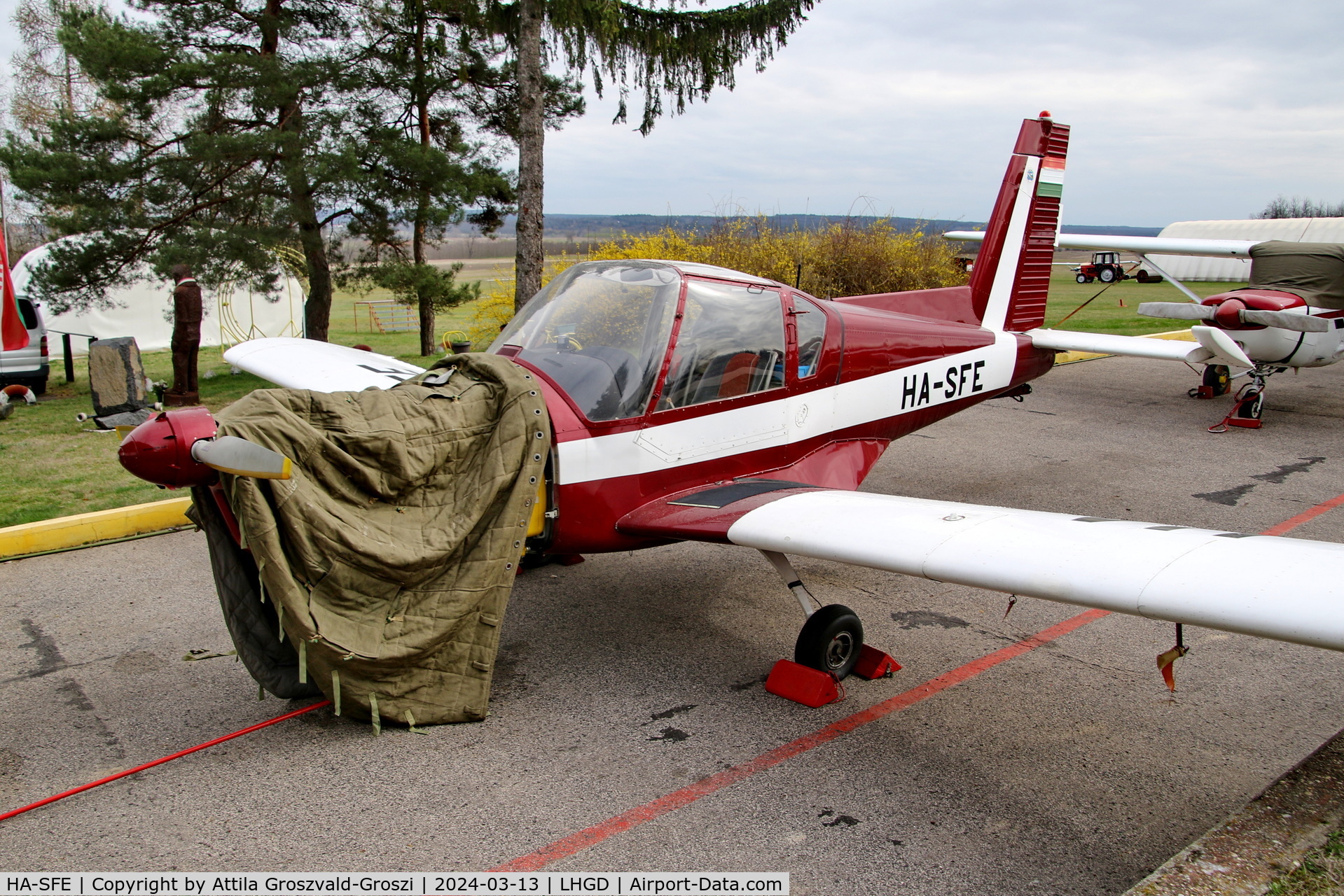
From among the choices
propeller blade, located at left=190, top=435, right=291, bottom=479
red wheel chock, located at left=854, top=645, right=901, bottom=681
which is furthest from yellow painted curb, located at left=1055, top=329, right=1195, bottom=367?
propeller blade, located at left=190, top=435, right=291, bottom=479

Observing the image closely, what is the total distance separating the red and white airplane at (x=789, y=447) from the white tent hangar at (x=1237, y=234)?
29.0ft

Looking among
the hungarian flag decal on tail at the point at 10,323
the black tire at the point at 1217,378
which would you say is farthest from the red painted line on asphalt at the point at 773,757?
the hungarian flag decal on tail at the point at 10,323

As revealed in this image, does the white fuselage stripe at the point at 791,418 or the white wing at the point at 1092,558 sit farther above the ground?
the white fuselage stripe at the point at 791,418

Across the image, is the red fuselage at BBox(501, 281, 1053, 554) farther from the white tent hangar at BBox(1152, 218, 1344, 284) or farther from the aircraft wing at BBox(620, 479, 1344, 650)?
the white tent hangar at BBox(1152, 218, 1344, 284)

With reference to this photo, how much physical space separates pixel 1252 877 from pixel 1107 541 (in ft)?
3.78

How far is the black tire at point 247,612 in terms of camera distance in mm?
3410

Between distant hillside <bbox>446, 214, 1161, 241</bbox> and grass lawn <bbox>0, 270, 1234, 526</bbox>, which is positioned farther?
distant hillside <bbox>446, 214, 1161, 241</bbox>

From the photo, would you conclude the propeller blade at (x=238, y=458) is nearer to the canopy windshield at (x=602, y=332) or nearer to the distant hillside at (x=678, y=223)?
the canopy windshield at (x=602, y=332)

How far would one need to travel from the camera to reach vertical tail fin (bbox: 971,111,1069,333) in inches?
291

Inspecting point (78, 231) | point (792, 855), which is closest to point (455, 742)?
point (792, 855)

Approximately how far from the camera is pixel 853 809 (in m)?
3.27

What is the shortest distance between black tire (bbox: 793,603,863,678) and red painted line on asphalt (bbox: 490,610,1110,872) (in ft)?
0.93

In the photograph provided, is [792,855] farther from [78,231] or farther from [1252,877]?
[78,231]

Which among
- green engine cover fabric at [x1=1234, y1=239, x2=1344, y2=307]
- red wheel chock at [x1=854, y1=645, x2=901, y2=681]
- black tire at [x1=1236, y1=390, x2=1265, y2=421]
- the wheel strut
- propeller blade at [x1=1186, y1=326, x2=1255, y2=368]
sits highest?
green engine cover fabric at [x1=1234, y1=239, x2=1344, y2=307]
